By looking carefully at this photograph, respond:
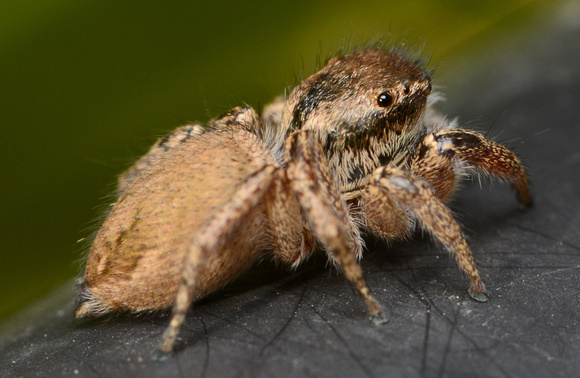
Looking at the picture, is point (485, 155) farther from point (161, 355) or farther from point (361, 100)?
point (161, 355)

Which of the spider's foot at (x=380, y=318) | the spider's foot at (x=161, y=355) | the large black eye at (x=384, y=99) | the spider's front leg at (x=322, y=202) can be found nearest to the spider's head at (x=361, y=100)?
the large black eye at (x=384, y=99)

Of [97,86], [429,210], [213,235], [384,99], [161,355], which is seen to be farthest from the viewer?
[97,86]

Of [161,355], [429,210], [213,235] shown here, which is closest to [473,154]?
[429,210]

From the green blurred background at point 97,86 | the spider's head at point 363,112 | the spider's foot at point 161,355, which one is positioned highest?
the green blurred background at point 97,86

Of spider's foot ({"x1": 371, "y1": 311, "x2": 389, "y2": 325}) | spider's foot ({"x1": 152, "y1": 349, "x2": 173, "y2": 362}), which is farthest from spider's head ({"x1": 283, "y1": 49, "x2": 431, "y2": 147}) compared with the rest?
spider's foot ({"x1": 152, "y1": 349, "x2": 173, "y2": 362})

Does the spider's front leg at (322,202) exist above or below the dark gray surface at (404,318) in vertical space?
above

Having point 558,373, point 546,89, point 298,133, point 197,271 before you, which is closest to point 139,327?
point 197,271

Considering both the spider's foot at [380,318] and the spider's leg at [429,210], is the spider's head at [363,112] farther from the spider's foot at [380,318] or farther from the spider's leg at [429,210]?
the spider's foot at [380,318]
